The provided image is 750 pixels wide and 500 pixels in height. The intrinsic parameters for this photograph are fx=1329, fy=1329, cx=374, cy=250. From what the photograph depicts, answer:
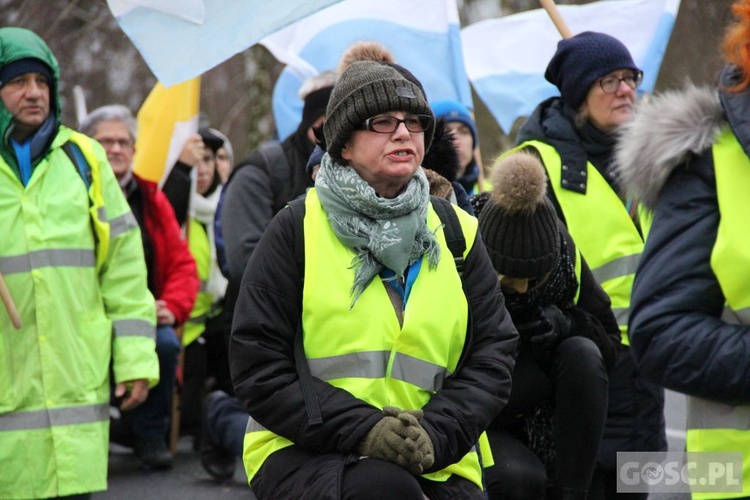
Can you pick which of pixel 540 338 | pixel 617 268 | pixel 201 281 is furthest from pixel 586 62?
pixel 201 281

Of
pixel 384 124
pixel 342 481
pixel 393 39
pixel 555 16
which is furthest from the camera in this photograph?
pixel 393 39

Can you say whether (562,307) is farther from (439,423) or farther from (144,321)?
(144,321)

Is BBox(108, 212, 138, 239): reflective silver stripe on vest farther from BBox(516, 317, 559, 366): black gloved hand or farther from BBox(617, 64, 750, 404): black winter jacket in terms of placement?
BBox(617, 64, 750, 404): black winter jacket

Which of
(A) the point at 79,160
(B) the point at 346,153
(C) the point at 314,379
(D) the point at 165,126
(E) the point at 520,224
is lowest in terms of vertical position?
(C) the point at 314,379

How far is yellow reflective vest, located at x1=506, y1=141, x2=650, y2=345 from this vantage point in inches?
224

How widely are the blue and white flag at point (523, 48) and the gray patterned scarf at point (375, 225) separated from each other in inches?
211

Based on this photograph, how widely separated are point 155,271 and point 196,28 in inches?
110

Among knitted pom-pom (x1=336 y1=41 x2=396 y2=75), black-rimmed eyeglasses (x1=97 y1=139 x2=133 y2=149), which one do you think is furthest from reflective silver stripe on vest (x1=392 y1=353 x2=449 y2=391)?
black-rimmed eyeglasses (x1=97 y1=139 x2=133 y2=149)

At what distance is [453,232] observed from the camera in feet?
12.9

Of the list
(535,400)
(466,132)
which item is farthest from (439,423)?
(466,132)

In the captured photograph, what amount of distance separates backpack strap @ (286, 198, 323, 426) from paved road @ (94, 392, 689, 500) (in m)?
3.64

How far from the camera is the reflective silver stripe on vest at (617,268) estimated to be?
5.68 meters

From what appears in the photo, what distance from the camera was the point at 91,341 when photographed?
5.57m

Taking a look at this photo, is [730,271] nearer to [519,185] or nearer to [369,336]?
[369,336]
